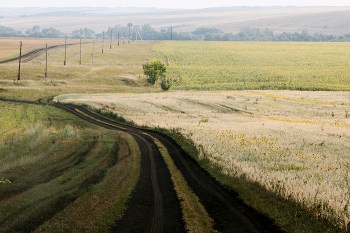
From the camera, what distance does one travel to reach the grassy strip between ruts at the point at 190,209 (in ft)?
29.6

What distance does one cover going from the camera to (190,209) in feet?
33.7

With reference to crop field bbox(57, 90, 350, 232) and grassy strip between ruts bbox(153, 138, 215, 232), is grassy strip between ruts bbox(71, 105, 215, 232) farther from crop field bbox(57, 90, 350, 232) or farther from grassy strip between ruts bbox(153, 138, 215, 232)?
crop field bbox(57, 90, 350, 232)

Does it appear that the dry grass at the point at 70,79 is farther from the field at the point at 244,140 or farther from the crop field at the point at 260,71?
the crop field at the point at 260,71

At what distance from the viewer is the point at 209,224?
922cm

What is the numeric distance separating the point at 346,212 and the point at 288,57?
4562 inches

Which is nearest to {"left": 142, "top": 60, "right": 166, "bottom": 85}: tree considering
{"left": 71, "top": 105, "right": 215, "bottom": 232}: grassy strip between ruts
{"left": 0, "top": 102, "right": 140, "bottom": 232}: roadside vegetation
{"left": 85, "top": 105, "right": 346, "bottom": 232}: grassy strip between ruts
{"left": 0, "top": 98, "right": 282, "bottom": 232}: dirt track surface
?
{"left": 0, "top": 102, "right": 140, "bottom": 232}: roadside vegetation

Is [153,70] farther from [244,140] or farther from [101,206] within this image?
[101,206]

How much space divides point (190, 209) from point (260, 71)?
86202mm

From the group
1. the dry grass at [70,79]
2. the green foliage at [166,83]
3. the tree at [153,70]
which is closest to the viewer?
the dry grass at [70,79]

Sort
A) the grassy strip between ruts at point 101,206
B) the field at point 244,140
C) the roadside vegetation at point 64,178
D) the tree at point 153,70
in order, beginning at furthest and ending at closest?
the tree at point 153,70
the field at point 244,140
the roadside vegetation at point 64,178
the grassy strip between ruts at point 101,206

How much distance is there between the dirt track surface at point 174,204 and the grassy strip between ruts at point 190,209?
0.62 feet

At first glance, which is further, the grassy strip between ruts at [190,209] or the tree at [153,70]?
the tree at [153,70]

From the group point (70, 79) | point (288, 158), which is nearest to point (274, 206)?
point (288, 158)

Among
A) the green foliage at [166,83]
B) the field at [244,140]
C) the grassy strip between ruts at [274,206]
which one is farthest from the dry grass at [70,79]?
the grassy strip between ruts at [274,206]
